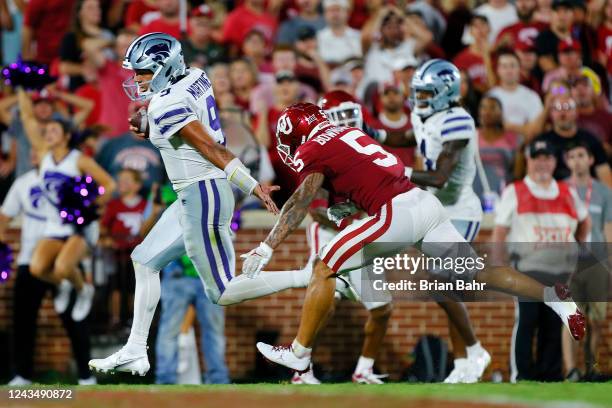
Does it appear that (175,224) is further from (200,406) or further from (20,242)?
(20,242)

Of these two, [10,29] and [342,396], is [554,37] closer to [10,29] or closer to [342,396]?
[10,29]

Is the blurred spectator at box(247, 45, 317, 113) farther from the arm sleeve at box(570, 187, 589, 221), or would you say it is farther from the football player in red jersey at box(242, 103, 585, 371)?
the football player in red jersey at box(242, 103, 585, 371)

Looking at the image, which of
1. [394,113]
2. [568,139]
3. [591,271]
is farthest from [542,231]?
[394,113]

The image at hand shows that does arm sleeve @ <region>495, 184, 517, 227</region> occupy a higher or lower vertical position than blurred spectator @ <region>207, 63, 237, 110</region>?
lower

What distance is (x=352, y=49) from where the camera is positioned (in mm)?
14398

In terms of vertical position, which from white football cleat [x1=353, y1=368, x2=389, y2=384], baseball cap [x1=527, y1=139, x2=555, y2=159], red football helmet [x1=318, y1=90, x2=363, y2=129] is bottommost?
white football cleat [x1=353, y1=368, x2=389, y2=384]

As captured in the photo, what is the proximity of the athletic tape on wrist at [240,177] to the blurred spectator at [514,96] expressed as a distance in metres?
5.61

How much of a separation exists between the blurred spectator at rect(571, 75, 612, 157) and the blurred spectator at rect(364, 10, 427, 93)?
5.95 feet

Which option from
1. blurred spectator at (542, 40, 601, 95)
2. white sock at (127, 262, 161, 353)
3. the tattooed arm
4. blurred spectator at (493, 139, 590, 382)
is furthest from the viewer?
blurred spectator at (542, 40, 601, 95)

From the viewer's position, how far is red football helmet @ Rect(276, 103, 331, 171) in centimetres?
873

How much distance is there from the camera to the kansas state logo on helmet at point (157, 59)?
8.94m

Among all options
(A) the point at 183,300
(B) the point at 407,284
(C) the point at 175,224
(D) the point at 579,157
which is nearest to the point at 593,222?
(D) the point at 579,157

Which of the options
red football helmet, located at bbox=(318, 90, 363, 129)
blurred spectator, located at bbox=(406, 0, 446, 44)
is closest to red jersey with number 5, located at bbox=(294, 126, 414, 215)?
red football helmet, located at bbox=(318, 90, 363, 129)

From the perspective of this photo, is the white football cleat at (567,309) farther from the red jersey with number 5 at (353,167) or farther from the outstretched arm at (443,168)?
the outstretched arm at (443,168)
